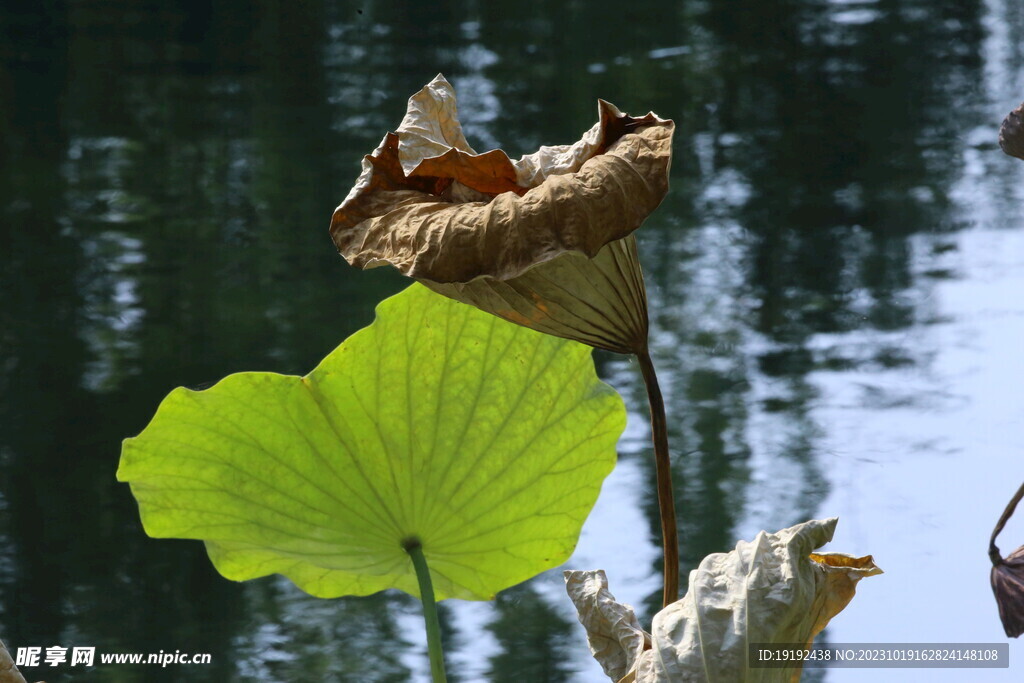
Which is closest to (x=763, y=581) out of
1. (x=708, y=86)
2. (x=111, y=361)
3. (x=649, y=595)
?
(x=649, y=595)

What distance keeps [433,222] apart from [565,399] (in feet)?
0.27

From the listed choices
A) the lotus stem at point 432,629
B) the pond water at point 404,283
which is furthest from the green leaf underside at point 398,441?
the pond water at point 404,283

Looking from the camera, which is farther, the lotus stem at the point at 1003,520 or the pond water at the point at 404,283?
the pond water at the point at 404,283

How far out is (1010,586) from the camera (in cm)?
26

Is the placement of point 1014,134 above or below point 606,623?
above

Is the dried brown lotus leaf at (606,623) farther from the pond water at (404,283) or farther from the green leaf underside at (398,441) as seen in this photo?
the pond water at (404,283)

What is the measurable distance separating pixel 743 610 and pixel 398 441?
11 centimetres

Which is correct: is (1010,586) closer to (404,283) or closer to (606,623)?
(606,623)

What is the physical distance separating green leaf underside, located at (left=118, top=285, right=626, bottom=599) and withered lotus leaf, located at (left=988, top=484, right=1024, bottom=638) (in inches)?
3.7

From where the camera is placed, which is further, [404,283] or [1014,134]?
[404,283]

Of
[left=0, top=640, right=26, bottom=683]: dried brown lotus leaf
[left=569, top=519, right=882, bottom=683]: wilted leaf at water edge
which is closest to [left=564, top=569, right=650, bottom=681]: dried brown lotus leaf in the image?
[left=569, top=519, right=882, bottom=683]: wilted leaf at water edge

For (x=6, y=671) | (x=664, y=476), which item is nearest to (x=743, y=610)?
(x=664, y=476)

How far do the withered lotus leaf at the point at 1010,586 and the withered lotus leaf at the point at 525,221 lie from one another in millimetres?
96

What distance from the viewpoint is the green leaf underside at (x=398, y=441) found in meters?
0.30
